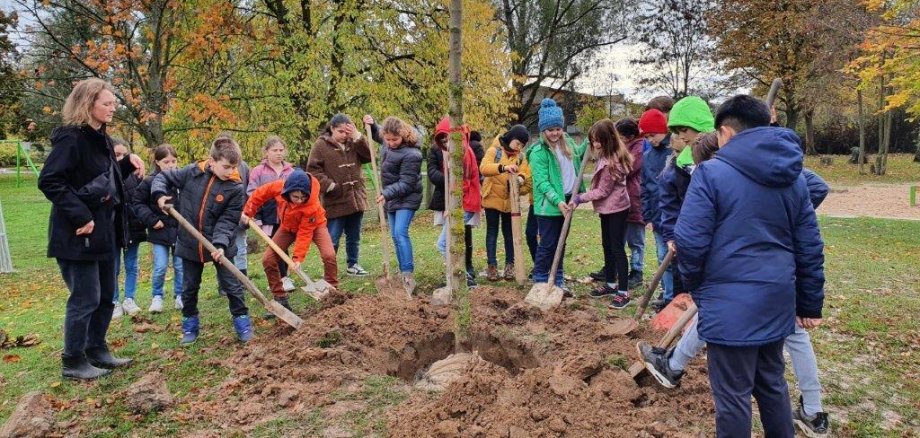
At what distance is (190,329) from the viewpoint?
538cm

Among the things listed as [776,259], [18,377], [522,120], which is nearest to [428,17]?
[522,120]

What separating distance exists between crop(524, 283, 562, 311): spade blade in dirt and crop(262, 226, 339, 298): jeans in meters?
2.12

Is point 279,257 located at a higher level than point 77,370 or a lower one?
higher

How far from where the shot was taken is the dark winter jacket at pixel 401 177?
6.71 metres

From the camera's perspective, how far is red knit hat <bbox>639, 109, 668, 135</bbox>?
5.68 metres

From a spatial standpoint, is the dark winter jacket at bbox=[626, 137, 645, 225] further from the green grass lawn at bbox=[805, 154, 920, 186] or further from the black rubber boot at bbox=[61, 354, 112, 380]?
the green grass lawn at bbox=[805, 154, 920, 186]

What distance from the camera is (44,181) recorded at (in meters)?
4.19

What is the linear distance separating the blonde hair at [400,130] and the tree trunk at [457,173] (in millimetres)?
2367

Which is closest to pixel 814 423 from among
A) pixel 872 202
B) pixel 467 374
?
pixel 467 374

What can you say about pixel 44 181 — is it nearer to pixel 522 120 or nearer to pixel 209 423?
pixel 209 423

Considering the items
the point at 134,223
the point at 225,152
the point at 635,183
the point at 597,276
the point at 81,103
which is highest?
the point at 81,103

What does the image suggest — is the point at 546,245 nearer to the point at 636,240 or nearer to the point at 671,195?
the point at 636,240

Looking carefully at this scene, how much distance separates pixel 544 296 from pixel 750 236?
10.7ft

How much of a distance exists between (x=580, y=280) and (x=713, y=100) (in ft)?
87.9
